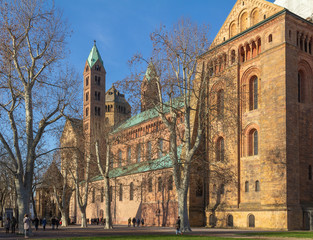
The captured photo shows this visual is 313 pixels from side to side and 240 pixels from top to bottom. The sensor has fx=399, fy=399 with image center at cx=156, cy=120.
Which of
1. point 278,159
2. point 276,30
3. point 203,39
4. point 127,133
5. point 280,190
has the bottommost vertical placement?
point 280,190

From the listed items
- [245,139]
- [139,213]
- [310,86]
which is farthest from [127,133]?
[310,86]

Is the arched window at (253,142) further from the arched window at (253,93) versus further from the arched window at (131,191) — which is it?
the arched window at (131,191)

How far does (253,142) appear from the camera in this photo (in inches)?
1516

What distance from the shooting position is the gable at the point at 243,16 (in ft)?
127

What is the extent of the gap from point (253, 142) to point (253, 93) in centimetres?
487

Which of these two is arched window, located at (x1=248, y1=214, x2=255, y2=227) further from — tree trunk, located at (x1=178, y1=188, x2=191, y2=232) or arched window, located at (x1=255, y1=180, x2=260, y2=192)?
tree trunk, located at (x1=178, y1=188, x2=191, y2=232)

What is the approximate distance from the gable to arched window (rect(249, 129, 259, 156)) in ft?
30.4

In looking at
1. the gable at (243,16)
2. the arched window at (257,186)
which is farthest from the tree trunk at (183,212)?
the gable at (243,16)

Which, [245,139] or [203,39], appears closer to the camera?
[203,39]

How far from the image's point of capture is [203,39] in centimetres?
2962

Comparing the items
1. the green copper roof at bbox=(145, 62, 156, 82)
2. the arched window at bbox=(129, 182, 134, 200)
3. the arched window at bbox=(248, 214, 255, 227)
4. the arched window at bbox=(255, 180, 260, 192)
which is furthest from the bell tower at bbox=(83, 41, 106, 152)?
the green copper roof at bbox=(145, 62, 156, 82)

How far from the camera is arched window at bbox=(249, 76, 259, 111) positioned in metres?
38.9

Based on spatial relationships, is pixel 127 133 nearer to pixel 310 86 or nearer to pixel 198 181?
pixel 198 181

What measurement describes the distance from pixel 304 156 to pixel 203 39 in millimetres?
15062
